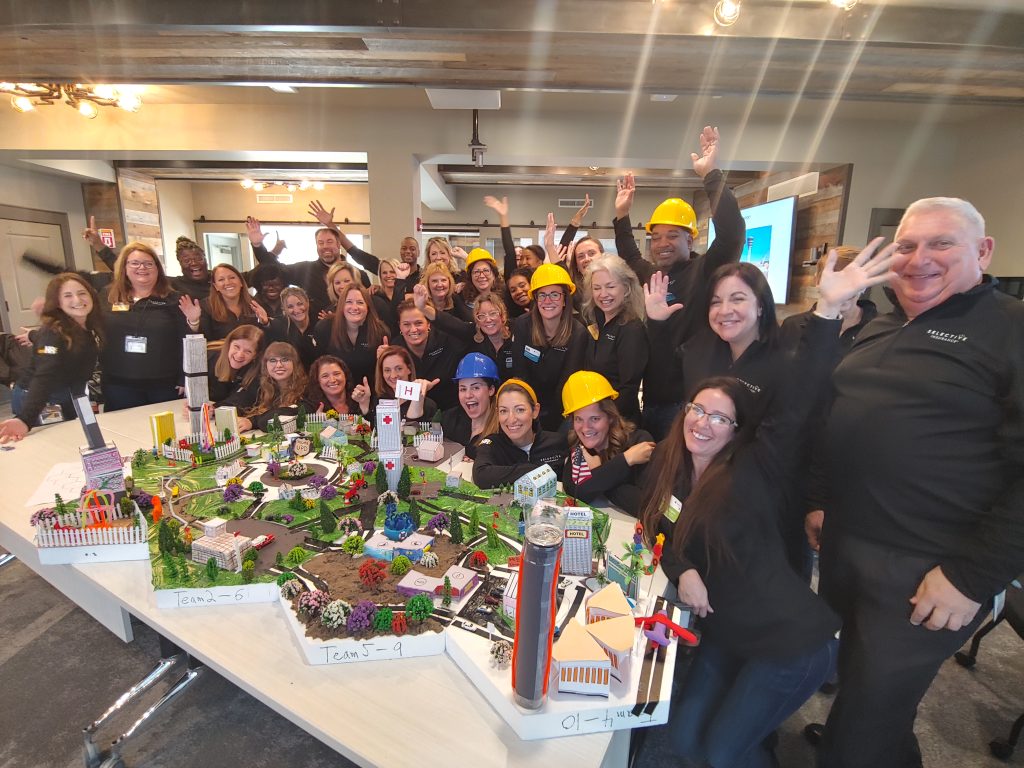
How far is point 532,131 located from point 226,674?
18.3ft

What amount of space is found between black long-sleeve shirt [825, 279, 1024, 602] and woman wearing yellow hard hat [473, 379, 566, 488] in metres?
1.17

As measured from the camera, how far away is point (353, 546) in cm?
169

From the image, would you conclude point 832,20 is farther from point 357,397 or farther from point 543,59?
point 357,397

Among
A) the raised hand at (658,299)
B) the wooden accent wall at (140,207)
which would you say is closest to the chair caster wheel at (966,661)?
the raised hand at (658,299)

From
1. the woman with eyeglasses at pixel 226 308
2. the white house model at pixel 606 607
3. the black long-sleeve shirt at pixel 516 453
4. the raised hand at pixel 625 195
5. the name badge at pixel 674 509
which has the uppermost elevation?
the raised hand at pixel 625 195

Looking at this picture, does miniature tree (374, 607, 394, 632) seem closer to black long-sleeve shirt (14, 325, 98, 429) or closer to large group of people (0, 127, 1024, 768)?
large group of people (0, 127, 1024, 768)

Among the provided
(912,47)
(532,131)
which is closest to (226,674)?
(912,47)

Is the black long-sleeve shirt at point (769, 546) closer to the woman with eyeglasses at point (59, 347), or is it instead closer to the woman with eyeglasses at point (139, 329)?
the woman with eyeglasses at point (139, 329)

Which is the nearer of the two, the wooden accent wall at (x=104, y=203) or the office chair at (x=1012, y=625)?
the office chair at (x=1012, y=625)

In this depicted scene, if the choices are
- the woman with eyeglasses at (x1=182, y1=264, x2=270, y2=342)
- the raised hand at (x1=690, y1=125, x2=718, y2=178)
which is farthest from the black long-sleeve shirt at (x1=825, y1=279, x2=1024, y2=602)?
the woman with eyeglasses at (x1=182, y1=264, x2=270, y2=342)

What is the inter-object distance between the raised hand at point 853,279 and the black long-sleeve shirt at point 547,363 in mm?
1536

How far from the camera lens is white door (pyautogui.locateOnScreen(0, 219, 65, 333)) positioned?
6.88 meters

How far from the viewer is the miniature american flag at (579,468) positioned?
2.12 m

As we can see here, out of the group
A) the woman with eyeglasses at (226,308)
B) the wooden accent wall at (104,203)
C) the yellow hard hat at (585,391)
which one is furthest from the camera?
the wooden accent wall at (104,203)
